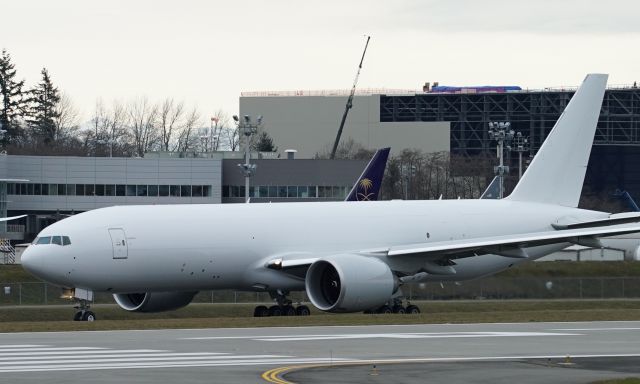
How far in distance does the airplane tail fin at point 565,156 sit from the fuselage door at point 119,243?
51.7 feet

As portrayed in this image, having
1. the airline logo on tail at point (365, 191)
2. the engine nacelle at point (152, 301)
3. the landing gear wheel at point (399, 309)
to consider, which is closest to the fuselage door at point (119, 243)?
the engine nacelle at point (152, 301)

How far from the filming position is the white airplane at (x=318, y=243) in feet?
138

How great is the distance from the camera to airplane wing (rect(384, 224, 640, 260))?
43.7 metres

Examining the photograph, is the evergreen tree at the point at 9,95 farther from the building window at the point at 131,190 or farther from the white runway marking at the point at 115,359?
the white runway marking at the point at 115,359

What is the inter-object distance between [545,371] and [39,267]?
2173 cm

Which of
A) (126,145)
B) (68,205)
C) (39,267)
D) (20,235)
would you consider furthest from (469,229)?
(126,145)

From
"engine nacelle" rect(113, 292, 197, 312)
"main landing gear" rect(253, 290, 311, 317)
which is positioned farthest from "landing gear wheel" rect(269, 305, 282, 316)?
"engine nacelle" rect(113, 292, 197, 312)

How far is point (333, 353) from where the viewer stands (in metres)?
27.0

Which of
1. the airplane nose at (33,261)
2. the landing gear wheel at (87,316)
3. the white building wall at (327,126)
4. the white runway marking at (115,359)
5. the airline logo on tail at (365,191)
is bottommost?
→ the landing gear wheel at (87,316)

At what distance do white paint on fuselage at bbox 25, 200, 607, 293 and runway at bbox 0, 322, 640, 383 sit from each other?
329 inches

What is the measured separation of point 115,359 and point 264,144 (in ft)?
419

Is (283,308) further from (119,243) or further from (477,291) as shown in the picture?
(477,291)

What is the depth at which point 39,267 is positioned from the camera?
41250 millimetres

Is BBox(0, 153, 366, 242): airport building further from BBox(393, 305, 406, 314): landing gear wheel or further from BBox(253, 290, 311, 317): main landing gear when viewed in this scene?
BBox(393, 305, 406, 314): landing gear wheel
